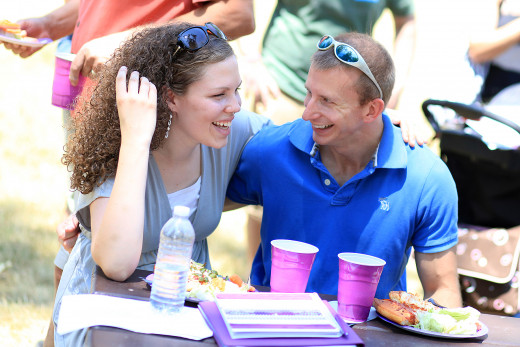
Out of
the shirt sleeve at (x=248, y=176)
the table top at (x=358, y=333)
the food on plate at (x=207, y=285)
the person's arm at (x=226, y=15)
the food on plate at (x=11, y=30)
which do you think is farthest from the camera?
the food on plate at (x=11, y=30)

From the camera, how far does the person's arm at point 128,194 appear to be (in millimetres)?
2164

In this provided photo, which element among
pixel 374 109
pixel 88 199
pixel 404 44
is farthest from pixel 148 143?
pixel 404 44

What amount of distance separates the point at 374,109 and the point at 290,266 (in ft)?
3.02

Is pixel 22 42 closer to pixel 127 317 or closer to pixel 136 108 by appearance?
pixel 136 108

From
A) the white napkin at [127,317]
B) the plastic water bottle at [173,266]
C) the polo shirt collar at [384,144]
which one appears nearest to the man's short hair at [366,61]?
the polo shirt collar at [384,144]

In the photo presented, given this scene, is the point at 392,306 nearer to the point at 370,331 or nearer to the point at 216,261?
the point at 370,331

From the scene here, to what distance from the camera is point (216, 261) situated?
5316 mm

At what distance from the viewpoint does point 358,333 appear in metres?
2.01

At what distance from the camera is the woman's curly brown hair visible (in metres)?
2.39

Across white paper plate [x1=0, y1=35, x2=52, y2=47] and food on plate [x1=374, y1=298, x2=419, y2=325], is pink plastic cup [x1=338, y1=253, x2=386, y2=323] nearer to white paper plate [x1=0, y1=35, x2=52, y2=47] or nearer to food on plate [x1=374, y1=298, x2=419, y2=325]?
food on plate [x1=374, y1=298, x2=419, y2=325]

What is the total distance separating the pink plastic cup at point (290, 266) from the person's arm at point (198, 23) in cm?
110

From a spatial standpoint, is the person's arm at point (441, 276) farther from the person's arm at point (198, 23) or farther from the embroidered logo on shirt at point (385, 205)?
the person's arm at point (198, 23)

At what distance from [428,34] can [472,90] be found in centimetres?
836

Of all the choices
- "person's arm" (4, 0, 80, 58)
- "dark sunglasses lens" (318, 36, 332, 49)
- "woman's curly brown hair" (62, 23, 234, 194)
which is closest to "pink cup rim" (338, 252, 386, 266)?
"woman's curly brown hair" (62, 23, 234, 194)
